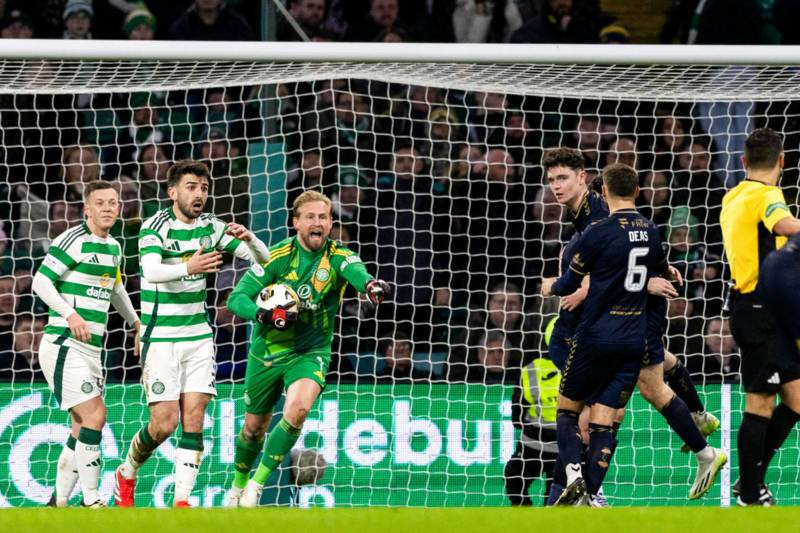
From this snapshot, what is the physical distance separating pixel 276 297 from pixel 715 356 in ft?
11.3

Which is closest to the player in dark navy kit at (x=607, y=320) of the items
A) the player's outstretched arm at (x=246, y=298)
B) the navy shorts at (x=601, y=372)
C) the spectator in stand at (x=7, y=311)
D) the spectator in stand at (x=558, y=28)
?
the navy shorts at (x=601, y=372)

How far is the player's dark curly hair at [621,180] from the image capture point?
22.2 feet

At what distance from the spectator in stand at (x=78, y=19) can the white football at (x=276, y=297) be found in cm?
399

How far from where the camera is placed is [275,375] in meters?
7.62

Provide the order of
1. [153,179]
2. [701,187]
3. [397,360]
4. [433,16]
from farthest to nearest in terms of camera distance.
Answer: [433,16], [701,187], [153,179], [397,360]

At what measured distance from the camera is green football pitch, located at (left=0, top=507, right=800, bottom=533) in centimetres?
462

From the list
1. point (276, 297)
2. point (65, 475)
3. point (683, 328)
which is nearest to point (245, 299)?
point (276, 297)

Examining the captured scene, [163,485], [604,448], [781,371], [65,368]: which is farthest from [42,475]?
[781,371]

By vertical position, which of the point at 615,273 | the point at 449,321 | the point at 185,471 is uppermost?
the point at 615,273

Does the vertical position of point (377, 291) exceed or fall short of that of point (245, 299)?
it exceeds it

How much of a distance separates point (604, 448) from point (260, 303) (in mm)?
1956

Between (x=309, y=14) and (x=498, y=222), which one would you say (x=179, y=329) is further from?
(x=309, y=14)

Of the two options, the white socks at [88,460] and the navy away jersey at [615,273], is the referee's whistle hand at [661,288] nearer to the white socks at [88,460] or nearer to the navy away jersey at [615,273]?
the navy away jersey at [615,273]

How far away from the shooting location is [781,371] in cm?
658
